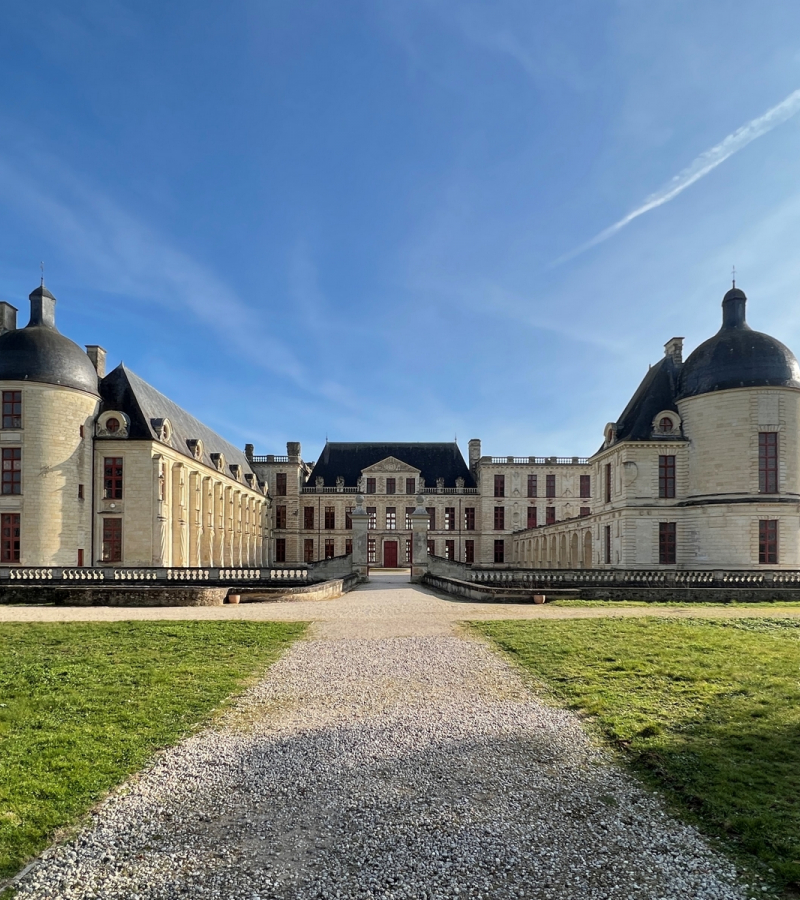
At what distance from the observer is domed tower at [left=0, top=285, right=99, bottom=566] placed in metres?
26.0

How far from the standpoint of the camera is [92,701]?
20.9ft

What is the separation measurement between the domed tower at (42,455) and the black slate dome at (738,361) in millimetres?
29165

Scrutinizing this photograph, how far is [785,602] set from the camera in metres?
18.4

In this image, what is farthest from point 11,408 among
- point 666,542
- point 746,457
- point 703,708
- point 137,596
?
point 746,457

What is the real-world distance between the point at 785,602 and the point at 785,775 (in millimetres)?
16809

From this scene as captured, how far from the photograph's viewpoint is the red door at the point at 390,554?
A: 1929 inches

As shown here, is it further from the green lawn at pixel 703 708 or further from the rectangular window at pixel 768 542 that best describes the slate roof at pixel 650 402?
the green lawn at pixel 703 708

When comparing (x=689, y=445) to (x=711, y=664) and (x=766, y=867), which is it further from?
(x=766, y=867)

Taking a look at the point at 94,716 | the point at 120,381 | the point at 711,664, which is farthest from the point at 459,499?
the point at 94,716

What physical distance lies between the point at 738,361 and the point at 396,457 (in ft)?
99.8

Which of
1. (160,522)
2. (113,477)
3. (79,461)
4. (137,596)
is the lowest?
(137,596)

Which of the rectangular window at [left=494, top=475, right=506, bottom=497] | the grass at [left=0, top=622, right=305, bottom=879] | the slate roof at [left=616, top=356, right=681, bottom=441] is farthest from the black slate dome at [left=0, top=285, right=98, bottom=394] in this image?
the rectangular window at [left=494, top=475, right=506, bottom=497]

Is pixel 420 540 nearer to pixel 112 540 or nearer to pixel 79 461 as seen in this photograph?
pixel 112 540

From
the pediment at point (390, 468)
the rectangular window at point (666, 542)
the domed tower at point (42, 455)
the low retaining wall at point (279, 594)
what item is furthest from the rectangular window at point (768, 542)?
the domed tower at point (42, 455)
